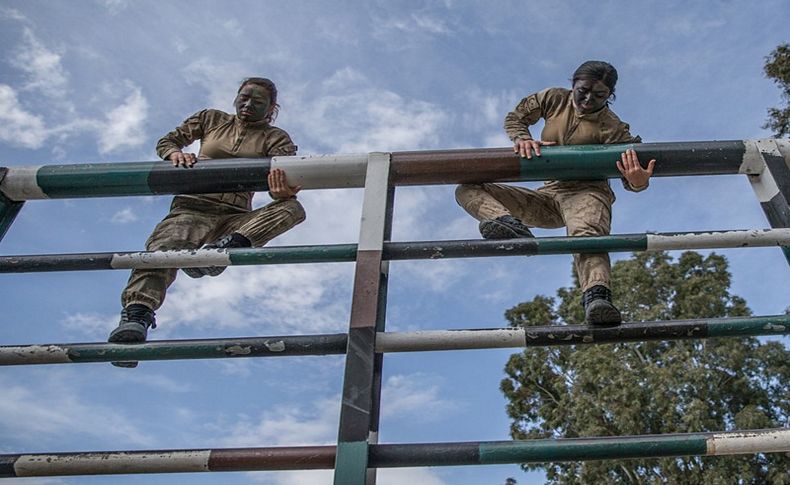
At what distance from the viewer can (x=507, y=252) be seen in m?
1.67

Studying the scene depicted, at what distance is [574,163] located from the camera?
188 cm

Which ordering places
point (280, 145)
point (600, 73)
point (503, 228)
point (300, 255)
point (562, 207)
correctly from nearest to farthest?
point (300, 255), point (503, 228), point (562, 207), point (600, 73), point (280, 145)

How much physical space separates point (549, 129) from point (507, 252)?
1267 millimetres

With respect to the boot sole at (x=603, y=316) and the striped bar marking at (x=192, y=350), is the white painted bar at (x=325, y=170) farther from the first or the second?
the boot sole at (x=603, y=316)

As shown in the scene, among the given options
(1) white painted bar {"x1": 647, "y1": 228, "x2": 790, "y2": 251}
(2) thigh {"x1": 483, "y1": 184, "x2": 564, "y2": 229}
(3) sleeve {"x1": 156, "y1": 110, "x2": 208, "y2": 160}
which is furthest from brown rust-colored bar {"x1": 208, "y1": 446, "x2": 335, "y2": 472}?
(3) sleeve {"x1": 156, "y1": 110, "x2": 208, "y2": 160}

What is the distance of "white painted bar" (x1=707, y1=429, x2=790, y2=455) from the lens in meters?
1.31

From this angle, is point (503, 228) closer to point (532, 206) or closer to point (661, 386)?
point (532, 206)

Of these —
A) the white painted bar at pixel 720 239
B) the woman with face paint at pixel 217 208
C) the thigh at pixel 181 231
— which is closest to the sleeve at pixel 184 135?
the woman with face paint at pixel 217 208

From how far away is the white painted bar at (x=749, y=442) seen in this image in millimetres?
1307

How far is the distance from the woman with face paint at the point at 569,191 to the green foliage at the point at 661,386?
8.82 m

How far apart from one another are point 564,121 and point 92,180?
5.73 ft

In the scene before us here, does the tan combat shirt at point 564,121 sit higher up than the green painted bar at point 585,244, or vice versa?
the tan combat shirt at point 564,121

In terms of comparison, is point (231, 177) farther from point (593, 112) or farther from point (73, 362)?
point (593, 112)

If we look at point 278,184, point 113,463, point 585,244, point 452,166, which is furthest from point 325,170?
point 113,463
